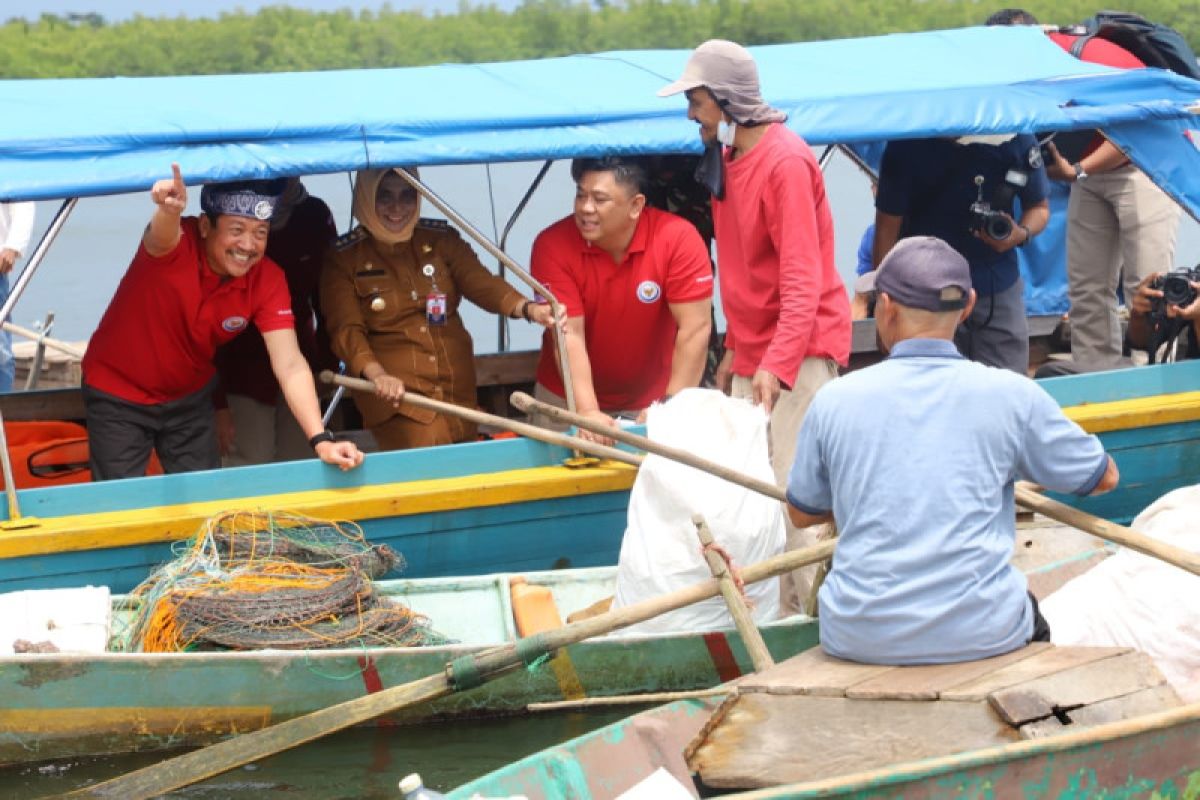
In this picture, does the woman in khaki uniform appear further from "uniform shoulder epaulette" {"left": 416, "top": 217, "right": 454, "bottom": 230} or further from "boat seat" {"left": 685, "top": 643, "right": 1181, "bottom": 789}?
"boat seat" {"left": 685, "top": 643, "right": 1181, "bottom": 789}

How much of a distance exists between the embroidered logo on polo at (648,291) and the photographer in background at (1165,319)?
1.97m

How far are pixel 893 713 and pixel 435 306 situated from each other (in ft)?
11.2

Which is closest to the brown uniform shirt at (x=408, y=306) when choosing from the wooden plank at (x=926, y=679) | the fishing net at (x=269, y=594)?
the fishing net at (x=269, y=594)

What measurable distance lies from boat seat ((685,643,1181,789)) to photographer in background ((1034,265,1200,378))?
3.25 m

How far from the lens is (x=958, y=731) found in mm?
4496

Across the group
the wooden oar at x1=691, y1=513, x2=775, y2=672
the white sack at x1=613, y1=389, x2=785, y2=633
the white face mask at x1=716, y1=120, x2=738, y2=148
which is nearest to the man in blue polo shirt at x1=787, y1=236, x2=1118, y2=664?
the wooden oar at x1=691, y1=513, x2=775, y2=672

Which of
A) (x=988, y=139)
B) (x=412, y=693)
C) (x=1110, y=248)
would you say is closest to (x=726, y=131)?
(x=988, y=139)

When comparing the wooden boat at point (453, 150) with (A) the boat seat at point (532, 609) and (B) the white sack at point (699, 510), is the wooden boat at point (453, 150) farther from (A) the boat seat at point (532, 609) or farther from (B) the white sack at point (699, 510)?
(B) the white sack at point (699, 510)

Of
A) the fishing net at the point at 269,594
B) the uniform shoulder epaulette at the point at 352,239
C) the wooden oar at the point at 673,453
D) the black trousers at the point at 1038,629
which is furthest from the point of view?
the uniform shoulder epaulette at the point at 352,239

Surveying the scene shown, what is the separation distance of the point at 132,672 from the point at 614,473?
1975mm

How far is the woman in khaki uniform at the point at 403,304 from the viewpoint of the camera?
720 centimetres

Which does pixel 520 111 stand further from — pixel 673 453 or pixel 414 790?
pixel 414 790

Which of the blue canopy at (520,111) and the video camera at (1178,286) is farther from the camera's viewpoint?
the video camera at (1178,286)

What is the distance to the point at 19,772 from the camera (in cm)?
640
